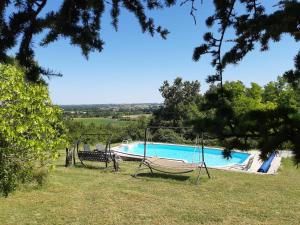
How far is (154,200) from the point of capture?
7555 millimetres

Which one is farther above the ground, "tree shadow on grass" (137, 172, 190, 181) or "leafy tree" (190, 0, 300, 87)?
"leafy tree" (190, 0, 300, 87)

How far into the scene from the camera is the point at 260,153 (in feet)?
5.46

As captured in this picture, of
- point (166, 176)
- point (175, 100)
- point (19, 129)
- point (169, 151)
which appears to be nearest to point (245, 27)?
point (19, 129)

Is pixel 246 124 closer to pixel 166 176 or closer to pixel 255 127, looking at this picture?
pixel 255 127

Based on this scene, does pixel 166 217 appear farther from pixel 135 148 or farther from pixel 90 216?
pixel 135 148

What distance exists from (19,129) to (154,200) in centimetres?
319

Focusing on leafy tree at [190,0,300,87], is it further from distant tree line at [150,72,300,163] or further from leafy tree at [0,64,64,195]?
leafy tree at [0,64,64,195]

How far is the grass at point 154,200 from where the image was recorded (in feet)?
20.5

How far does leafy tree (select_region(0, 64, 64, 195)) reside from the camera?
6434 millimetres

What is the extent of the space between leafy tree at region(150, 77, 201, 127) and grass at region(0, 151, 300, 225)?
17.5 metres

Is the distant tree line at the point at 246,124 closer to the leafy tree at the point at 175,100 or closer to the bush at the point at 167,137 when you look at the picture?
the bush at the point at 167,137

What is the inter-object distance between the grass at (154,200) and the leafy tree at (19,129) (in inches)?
27.6

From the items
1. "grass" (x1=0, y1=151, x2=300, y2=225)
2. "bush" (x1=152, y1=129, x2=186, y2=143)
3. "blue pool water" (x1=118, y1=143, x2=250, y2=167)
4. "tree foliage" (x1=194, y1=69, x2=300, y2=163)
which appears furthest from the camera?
"bush" (x1=152, y1=129, x2=186, y2=143)

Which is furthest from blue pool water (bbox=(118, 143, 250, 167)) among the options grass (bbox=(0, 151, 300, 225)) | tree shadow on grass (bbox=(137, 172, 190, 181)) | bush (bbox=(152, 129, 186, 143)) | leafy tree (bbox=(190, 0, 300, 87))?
leafy tree (bbox=(190, 0, 300, 87))
